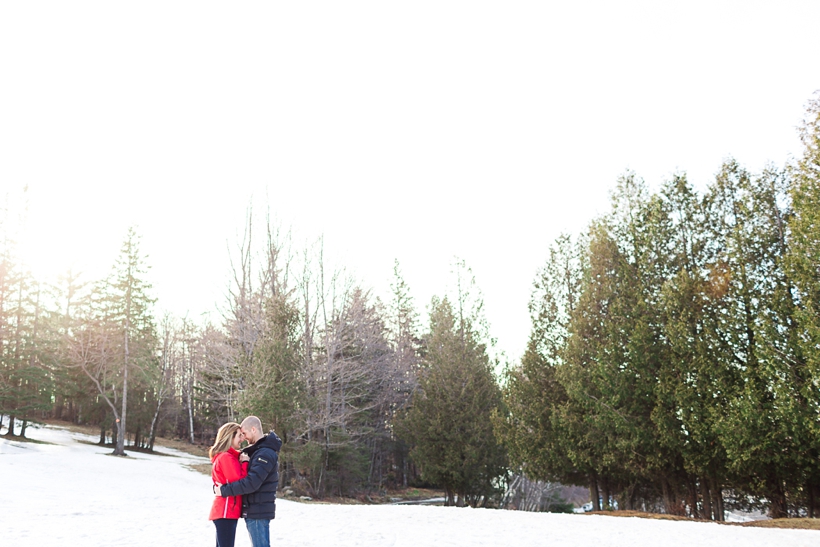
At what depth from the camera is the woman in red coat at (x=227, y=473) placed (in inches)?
197

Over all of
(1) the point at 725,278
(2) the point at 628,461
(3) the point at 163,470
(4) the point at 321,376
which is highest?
(1) the point at 725,278

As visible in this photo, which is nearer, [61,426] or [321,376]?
[321,376]

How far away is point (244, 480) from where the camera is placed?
4.95m

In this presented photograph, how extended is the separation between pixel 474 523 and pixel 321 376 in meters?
14.1

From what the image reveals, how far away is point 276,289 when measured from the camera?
24.6 m

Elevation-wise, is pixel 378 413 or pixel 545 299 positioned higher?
pixel 545 299

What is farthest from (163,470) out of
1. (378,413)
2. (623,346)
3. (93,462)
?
(623,346)

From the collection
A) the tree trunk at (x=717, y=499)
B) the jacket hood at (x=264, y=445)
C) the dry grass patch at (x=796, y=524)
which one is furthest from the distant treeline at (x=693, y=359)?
the jacket hood at (x=264, y=445)

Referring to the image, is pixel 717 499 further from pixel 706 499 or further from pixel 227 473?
pixel 227 473

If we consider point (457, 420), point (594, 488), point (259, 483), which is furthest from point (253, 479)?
point (457, 420)

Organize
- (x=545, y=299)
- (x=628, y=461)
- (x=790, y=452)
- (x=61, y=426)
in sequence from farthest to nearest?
(x=61, y=426), (x=545, y=299), (x=628, y=461), (x=790, y=452)

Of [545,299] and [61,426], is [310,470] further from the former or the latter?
[61,426]

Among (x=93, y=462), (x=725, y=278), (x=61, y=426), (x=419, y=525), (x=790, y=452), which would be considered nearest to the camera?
(x=419, y=525)

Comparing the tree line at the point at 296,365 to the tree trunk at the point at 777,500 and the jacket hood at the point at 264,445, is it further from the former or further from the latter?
the jacket hood at the point at 264,445
